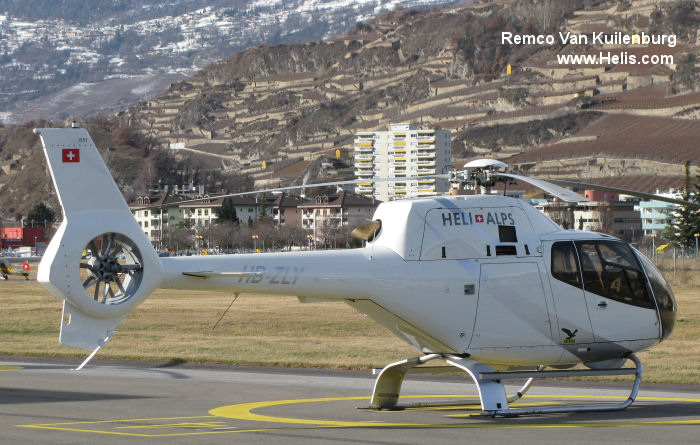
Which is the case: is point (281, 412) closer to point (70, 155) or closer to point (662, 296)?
point (70, 155)

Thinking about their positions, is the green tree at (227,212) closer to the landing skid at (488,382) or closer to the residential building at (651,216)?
the residential building at (651,216)

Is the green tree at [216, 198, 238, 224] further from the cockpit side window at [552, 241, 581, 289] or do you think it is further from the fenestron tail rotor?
the fenestron tail rotor

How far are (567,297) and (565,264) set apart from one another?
0.51 meters

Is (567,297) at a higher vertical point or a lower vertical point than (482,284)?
lower

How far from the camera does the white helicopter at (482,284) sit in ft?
51.6

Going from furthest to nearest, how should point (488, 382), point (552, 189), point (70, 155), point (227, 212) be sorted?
point (227, 212)
point (488, 382)
point (552, 189)
point (70, 155)

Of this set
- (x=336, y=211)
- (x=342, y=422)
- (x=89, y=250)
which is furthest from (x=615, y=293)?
(x=336, y=211)

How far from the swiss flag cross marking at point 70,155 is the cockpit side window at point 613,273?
7.65 meters

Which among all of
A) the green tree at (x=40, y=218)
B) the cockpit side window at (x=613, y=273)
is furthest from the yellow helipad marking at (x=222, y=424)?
the green tree at (x=40, y=218)

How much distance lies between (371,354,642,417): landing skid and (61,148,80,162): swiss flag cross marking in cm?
574

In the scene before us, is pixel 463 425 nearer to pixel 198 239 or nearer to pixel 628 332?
pixel 628 332

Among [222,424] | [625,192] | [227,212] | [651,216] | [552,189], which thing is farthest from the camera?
Result: [651,216]

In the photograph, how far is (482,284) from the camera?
16.3 metres

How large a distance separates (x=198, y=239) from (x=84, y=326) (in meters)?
123
